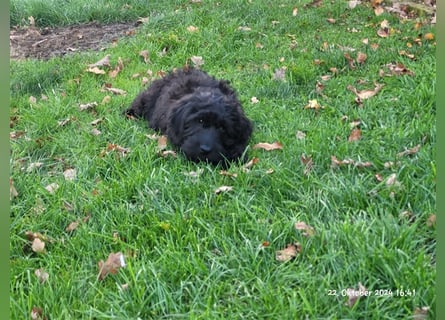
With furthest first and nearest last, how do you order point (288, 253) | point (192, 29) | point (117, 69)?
point (192, 29)
point (117, 69)
point (288, 253)

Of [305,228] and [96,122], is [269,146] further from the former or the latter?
[96,122]

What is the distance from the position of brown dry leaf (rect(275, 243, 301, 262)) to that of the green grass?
37 millimetres

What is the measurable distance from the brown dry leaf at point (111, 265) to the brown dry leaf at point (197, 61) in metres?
4.24

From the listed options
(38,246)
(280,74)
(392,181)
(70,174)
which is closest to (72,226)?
(38,246)

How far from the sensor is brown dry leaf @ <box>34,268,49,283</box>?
A: 297 centimetres

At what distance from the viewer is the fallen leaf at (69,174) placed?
4152mm

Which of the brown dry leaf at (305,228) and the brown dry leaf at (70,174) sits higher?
the brown dry leaf at (305,228)

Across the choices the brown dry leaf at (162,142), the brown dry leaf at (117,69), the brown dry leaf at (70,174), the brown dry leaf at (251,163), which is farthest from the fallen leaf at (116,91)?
the brown dry leaf at (251,163)

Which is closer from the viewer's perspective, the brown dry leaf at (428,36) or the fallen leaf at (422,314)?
the fallen leaf at (422,314)

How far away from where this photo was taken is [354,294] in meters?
2.60

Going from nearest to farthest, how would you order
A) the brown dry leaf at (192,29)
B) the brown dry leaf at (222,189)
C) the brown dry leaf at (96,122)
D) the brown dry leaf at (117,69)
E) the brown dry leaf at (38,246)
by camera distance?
the brown dry leaf at (38,246) < the brown dry leaf at (222,189) < the brown dry leaf at (96,122) < the brown dry leaf at (117,69) < the brown dry leaf at (192,29)

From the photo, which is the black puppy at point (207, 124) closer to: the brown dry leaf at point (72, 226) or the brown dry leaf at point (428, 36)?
the brown dry leaf at point (72, 226)

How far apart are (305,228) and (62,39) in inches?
264

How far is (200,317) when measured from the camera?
2.57 metres
